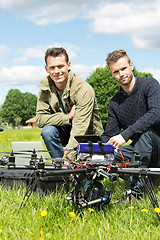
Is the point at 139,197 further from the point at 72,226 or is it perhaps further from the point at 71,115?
the point at 71,115

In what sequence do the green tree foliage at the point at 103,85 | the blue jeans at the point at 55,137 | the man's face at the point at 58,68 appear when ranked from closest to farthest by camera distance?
the man's face at the point at 58,68 → the blue jeans at the point at 55,137 → the green tree foliage at the point at 103,85

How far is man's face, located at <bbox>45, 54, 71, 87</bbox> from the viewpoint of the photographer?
15.8 ft

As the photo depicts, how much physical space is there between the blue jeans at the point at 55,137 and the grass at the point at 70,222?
1.73 metres

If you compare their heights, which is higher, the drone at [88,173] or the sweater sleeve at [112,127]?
the sweater sleeve at [112,127]

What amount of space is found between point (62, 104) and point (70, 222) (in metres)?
2.73

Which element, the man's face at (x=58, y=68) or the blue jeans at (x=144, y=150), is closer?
the blue jeans at (x=144, y=150)

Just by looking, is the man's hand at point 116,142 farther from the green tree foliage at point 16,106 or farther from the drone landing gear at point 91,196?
the green tree foliage at point 16,106

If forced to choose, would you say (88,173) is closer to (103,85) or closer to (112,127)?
(112,127)

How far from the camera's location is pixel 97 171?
293 cm

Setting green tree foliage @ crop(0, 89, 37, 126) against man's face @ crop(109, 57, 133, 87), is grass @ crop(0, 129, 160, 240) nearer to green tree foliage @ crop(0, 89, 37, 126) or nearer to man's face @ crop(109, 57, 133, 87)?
man's face @ crop(109, 57, 133, 87)

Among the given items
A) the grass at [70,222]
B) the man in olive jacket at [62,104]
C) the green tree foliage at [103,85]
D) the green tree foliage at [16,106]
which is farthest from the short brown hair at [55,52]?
the green tree foliage at [16,106]

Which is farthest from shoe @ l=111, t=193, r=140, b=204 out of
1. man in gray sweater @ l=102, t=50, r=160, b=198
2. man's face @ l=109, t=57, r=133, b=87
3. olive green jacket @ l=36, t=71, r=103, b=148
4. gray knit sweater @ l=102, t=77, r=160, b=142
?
man's face @ l=109, t=57, r=133, b=87

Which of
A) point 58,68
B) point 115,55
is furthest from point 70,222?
point 58,68

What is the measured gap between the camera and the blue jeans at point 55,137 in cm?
512
